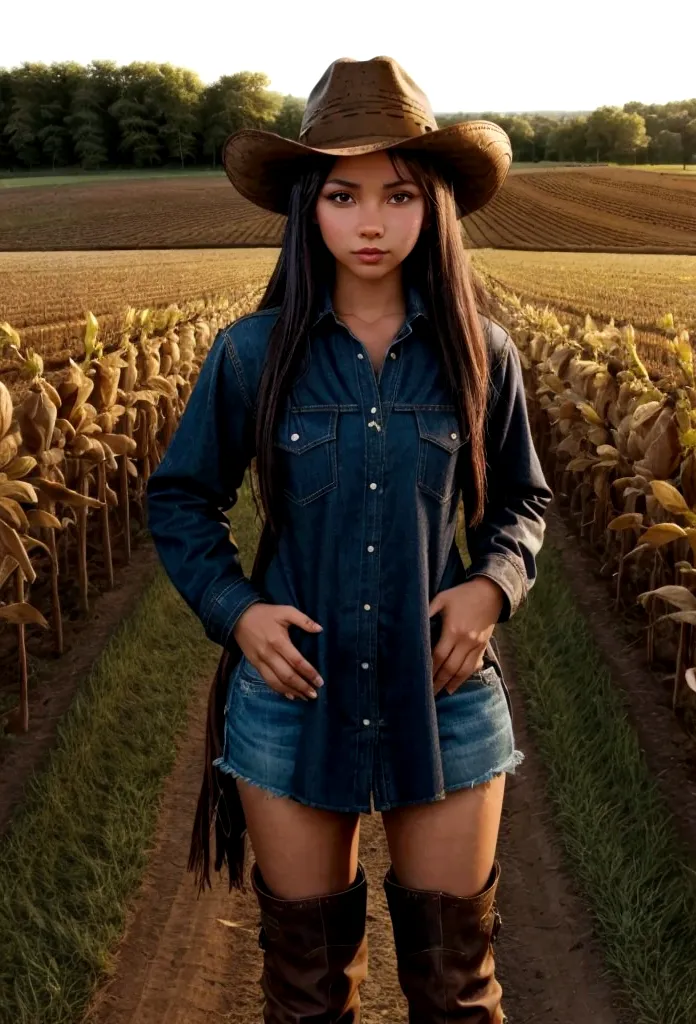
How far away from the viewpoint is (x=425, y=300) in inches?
73.9

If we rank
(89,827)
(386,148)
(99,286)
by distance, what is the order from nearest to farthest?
(386,148) < (89,827) < (99,286)

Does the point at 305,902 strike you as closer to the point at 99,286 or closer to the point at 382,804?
the point at 382,804

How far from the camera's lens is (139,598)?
5816mm

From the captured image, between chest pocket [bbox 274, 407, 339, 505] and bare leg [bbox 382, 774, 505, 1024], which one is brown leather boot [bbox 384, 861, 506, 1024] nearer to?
bare leg [bbox 382, 774, 505, 1024]

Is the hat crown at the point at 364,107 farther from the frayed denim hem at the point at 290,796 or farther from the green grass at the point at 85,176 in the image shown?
the green grass at the point at 85,176

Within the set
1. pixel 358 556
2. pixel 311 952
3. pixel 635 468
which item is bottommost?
pixel 635 468

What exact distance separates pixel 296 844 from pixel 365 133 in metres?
1.17

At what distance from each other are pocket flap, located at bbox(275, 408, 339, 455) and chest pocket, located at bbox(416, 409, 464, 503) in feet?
0.49

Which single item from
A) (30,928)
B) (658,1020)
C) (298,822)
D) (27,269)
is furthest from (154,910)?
(27,269)

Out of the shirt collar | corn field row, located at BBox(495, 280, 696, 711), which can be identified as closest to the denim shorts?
the shirt collar

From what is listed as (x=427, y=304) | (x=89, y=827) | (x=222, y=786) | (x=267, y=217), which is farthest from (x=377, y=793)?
(x=267, y=217)

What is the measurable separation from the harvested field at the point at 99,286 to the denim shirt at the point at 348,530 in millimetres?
7944

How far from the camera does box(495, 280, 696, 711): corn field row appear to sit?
4.12m

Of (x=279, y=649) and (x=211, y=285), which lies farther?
(x=211, y=285)
